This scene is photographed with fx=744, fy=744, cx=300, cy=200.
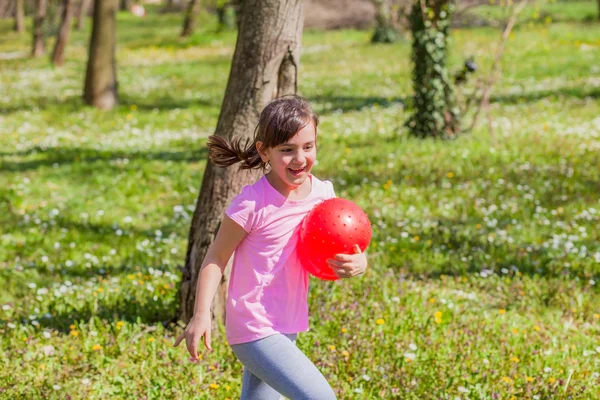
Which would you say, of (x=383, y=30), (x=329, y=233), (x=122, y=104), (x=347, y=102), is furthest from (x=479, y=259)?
(x=383, y=30)

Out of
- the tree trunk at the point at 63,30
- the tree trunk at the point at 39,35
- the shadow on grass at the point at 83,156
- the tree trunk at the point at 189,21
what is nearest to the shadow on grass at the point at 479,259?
the shadow on grass at the point at 83,156

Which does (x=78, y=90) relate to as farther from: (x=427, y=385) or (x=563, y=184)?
(x=427, y=385)

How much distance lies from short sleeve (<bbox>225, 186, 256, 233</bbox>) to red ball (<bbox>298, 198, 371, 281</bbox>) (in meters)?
0.25

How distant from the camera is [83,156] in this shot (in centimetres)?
1136

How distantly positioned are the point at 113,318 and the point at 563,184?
6083 millimetres

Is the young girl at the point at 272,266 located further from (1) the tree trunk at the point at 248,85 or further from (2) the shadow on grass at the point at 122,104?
(2) the shadow on grass at the point at 122,104

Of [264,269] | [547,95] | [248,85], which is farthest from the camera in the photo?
[547,95]

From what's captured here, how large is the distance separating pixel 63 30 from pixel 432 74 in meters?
15.2

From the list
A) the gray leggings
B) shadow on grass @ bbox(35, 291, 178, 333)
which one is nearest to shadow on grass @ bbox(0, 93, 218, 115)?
shadow on grass @ bbox(35, 291, 178, 333)

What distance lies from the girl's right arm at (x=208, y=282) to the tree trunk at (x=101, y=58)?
43.9 feet

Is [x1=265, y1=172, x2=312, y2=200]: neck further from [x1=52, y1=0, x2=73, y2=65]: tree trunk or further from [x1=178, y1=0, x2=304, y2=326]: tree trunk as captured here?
[x1=52, y1=0, x2=73, y2=65]: tree trunk

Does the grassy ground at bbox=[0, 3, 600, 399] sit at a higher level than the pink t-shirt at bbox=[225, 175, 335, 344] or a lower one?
lower

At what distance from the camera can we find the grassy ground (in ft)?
15.2

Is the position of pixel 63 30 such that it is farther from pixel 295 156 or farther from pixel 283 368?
pixel 283 368
